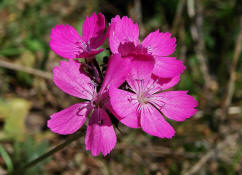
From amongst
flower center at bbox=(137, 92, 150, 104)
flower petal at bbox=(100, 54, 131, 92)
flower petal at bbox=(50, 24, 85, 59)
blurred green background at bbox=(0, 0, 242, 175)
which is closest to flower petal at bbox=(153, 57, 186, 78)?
flower center at bbox=(137, 92, 150, 104)

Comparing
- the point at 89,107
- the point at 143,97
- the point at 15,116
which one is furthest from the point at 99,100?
the point at 15,116

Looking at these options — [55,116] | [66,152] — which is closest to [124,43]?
[55,116]

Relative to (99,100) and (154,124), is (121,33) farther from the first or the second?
(154,124)

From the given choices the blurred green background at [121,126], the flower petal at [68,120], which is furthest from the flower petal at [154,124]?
the blurred green background at [121,126]

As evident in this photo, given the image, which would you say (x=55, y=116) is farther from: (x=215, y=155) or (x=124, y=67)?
(x=215, y=155)

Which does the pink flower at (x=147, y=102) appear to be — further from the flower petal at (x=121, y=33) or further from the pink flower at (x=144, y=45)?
the flower petal at (x=121, y=33)

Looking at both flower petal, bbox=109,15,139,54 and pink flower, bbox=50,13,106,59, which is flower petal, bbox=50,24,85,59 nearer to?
pink flower, bbox=50,13,106,59
